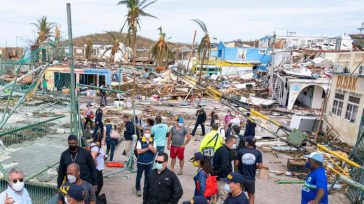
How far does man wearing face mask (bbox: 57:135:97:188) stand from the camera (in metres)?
5.41

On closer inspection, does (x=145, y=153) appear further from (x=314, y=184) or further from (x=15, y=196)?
(x=314, y=184)

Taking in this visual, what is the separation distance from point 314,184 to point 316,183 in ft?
0.20

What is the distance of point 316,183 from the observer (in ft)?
17.9

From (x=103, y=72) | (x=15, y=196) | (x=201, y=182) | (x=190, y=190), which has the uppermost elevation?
(x=15, y=196)

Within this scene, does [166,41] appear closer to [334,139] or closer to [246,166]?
[334,139]

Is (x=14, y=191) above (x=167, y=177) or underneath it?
underneath

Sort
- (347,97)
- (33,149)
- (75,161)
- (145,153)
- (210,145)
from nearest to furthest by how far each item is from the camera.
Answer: (75,161)
(145,153)
(210,145)
(33,149)
(347,97)

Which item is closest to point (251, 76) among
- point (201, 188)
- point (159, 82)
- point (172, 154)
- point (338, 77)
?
point (159, 82)

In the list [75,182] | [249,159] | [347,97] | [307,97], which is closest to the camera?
[75,182]

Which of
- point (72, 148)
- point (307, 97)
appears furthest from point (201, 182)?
point (307, 97)

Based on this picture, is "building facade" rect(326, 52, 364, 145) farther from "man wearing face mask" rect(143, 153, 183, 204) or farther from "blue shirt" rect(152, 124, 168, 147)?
"man wearing face mask" rect(143, 153, 183, 204)

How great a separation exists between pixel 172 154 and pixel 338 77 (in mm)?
11704

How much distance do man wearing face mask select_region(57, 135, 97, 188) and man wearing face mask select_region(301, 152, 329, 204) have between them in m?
3.64

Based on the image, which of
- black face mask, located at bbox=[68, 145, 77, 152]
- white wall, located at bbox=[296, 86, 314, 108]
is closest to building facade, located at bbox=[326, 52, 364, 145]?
white wall, located at bbox=[296, 86, 314, 108]
